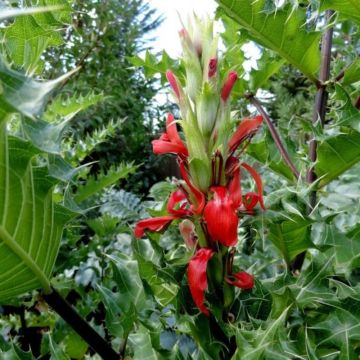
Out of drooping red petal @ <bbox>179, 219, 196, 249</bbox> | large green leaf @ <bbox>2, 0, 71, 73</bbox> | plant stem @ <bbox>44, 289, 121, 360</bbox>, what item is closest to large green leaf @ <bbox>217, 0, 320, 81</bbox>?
large green leaf @ <bbox>2, 0, 71, 73</bbox>

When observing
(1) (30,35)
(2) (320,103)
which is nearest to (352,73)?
(2) (320,103)

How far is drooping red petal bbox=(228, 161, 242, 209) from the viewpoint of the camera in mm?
565

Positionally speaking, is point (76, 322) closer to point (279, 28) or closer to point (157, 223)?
point (157, 223)

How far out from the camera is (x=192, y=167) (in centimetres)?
58

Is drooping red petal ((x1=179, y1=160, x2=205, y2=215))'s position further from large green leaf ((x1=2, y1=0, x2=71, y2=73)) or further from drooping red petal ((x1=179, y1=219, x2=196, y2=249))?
large green leaf ((x1=2, y1=0, x2=71, y2=73))

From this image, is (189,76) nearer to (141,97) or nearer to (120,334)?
(120,334)

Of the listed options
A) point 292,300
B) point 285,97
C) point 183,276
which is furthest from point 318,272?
point 285,97

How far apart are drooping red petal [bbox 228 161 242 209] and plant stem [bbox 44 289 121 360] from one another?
0.26 metres

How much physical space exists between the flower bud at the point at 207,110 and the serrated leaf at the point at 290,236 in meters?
0.19

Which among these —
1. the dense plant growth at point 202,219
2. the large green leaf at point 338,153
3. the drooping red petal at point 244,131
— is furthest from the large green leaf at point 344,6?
the drooping red petal at point 244,131

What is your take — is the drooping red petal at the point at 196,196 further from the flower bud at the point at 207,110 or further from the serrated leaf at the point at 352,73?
the serrated leaf at the point at 352,73

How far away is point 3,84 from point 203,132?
256 mm

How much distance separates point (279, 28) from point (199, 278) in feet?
1.65

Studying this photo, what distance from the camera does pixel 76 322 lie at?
2.11 ft
